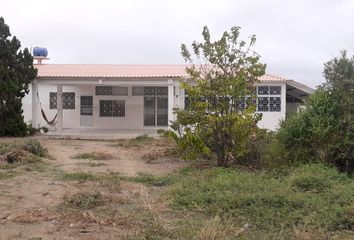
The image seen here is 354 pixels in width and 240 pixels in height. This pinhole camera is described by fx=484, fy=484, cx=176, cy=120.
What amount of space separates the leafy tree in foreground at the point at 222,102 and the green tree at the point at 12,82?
10.8 meters

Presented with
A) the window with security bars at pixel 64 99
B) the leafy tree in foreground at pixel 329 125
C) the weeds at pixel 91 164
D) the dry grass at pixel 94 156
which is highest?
the window with security bars at pixel 64 99

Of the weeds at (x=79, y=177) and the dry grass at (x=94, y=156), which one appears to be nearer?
the weeds at (x=79, y=177)

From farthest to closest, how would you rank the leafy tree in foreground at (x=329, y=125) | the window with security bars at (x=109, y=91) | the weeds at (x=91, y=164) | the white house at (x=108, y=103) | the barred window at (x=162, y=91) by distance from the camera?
the window with security bars at (x=109, y=91), the barred window at (x=162, y=91), the white house at (x=108, y=103), the weeds at (x=91, y=164), the leafy tree in foreground at (x=329, y=125)

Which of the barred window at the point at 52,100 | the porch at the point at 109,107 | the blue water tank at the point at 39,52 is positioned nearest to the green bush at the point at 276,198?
the porch at the point at 109,107

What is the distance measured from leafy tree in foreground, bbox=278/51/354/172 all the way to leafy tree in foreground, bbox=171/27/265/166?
1.11 m

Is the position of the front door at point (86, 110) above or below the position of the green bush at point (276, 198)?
above

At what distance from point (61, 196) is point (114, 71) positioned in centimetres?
1632

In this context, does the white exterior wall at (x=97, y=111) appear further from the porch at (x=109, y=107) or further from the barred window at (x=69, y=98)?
the barred window at (x=69, y=98)

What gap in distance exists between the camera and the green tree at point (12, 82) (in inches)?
796

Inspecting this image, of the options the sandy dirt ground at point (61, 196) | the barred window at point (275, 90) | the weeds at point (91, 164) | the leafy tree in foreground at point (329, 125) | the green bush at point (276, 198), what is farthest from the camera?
the barred window at point (275, 90)

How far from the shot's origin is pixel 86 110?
2625cm

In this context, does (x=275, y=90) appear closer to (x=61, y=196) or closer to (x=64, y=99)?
(x=64, y=99)

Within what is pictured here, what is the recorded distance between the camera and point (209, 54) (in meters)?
11.8

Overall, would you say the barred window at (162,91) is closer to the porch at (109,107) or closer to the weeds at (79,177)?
the porch at (109,107)
